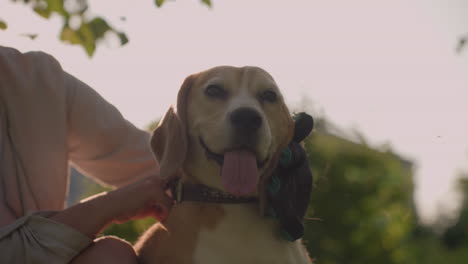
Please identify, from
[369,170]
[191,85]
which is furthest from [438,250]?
[191,85]

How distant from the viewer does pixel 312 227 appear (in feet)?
24.8

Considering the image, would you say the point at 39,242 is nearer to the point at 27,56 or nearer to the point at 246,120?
the point at 246,120

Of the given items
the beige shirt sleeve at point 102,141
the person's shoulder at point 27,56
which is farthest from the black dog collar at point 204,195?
the person's shoulder at point 27,56

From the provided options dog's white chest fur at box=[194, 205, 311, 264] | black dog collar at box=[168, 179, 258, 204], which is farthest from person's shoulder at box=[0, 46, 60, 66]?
dog's white chest fur at box=[194, 205, 311, 264]

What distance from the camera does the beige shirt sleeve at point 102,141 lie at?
134 inches

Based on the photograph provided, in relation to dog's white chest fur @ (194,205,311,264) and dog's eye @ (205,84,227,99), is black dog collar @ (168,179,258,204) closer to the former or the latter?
dog's white chest fur @ (194,205,311,264)

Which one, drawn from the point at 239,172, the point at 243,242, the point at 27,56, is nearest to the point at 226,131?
the point at 239,172

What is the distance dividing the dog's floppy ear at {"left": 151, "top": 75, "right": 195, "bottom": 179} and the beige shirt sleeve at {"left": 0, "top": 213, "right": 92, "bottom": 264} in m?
0.58

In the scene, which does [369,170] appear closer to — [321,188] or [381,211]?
[381,211]

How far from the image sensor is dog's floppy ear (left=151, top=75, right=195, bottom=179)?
9.29 feet

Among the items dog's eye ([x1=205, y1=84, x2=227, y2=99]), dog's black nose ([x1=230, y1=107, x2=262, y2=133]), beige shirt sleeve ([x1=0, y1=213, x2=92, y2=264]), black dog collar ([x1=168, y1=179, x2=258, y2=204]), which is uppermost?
dog's eye ([x1=205, y1=84, x2=227, y2=99])

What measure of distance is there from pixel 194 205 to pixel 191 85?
0.78 meters

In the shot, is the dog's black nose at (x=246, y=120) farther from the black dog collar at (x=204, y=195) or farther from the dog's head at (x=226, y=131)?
the black dog collar at (x=204, y=195)

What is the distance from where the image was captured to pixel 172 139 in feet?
9.42
